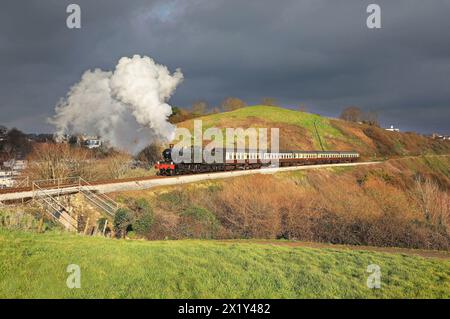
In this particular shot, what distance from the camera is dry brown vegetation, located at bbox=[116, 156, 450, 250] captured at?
23.2 m

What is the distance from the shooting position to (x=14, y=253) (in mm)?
10500

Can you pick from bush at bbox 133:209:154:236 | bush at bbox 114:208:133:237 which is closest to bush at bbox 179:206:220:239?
bush at bbox 133:209:154:236

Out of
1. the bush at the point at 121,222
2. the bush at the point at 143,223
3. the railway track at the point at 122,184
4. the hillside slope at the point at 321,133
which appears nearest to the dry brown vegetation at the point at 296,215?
the bush at the point at 143,223

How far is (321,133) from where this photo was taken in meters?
97.4

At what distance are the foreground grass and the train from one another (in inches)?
785

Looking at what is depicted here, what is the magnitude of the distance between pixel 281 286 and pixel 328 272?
2336 mm

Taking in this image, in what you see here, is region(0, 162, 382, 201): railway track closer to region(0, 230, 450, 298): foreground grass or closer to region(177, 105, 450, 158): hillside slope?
region(0, 230, 450, 298): foreground grass

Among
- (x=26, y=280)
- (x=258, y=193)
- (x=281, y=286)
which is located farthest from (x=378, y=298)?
(x=258, y=193)

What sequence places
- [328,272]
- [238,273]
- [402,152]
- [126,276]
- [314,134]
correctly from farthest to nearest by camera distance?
1. [402,152]
2. [314,134]
3. [328,272]
4. [238,273]
5. [126,276]

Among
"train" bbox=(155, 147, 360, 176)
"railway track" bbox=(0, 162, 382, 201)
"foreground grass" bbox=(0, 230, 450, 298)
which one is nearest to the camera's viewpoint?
"foreground grass" bbox=(0, 230, 450, 298)

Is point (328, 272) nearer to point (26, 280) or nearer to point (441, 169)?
point (26, 280)

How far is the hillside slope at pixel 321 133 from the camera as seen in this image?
89438 mm

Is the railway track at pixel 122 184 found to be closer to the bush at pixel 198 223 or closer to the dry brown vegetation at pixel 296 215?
the dry brown vegetation at pixel 296 215

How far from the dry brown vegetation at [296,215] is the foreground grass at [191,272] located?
8907mm
